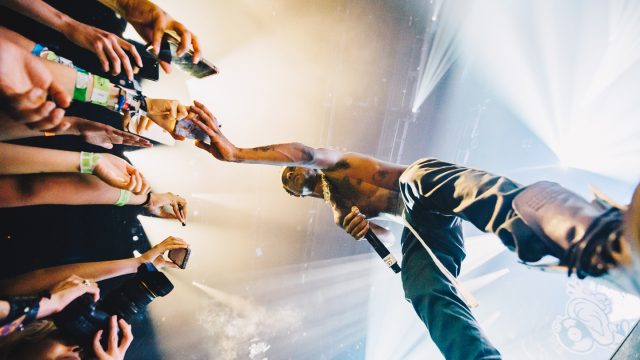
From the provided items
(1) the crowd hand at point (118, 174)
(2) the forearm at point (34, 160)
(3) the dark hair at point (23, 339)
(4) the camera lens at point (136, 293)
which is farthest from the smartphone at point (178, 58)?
(3) the dark hair at point (23, 339)

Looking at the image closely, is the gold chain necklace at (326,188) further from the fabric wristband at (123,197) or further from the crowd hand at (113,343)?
the crowd hand at (113,343)

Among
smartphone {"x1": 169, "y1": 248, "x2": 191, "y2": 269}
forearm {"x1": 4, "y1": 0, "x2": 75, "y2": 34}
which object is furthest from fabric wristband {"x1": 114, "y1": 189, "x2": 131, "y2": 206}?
forearm {"x1": 4, "y1": 0, "x2": 75, "y2": 34}

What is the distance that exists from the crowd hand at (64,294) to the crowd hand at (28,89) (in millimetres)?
928

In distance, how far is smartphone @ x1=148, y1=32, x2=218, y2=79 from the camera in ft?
4.95

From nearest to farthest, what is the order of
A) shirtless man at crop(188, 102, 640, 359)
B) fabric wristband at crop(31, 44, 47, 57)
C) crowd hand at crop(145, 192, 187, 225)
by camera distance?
1. shirtless man at crop(188, 102, 640, 359)
2. fabric wristband at crop(31, 44, 47, 57)
3. crowd hand at crop(145, 192, 187, 225)

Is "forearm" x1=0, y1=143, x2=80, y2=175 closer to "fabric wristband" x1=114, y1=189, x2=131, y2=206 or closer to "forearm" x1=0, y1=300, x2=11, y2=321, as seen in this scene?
"fabric wristband" x1=114, y1=189, x2=131, y2=206

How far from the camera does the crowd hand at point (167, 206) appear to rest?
2.37 metres

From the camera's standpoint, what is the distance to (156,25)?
1485mm

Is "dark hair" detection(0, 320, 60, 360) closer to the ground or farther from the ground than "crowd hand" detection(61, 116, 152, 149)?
closer to the ground

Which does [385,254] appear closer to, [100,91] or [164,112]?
[164,112]

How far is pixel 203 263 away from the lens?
15.0 ft

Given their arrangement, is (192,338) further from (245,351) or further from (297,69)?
(297,69)

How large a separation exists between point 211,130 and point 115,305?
1.33m

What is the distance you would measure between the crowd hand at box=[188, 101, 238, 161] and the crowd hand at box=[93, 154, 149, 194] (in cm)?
50
